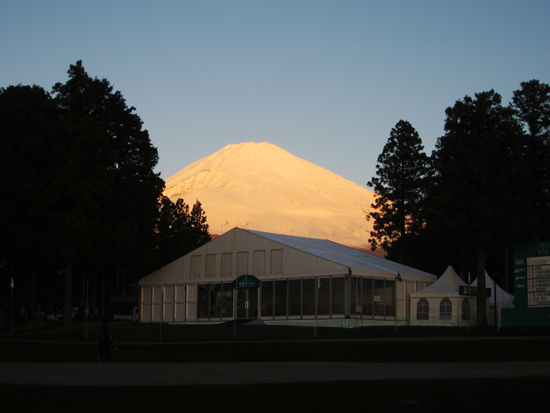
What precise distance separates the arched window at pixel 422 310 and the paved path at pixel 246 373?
25.0 meters

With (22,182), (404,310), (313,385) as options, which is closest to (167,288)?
(22,182)

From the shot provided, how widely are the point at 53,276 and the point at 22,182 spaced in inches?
1610

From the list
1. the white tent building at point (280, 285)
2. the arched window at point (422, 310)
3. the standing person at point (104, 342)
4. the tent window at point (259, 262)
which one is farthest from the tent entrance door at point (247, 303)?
the standing person at point (104, 342)

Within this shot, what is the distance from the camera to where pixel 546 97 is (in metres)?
56.8

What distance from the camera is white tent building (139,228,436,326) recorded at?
141 ft

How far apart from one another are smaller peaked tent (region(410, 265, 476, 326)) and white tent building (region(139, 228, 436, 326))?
5.99 feet

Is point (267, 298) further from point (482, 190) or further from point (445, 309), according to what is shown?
point (482, 190)

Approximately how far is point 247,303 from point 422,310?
11620 mm

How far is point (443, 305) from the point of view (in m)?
43.1

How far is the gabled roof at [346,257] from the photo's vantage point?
43906 millimetres

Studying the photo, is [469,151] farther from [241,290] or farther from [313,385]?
[313,385]

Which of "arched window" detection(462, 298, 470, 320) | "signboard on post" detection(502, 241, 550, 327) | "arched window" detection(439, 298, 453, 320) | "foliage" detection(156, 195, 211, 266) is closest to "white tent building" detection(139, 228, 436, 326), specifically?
"arched window" detection(439, 298, 453, 320)

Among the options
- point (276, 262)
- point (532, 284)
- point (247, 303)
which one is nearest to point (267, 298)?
point (247, 303)

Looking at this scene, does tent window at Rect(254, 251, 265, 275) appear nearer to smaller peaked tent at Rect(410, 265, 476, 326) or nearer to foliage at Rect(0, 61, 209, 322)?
foliage at Rect(0, 61, 209, 322)
